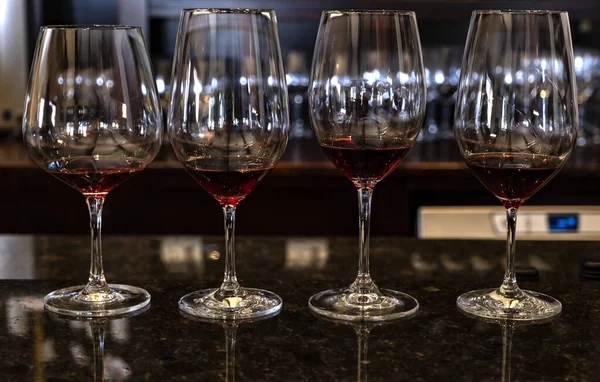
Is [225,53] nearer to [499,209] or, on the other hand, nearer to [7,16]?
[499,209]

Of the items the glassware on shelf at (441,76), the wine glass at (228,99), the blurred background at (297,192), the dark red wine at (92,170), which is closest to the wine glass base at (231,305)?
the wine glass at (228,99)

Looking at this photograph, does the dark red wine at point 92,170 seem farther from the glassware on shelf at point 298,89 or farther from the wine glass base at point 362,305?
the glassware on shelf at point 298,89

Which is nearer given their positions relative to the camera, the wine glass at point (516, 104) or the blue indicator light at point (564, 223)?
the wine glass at point (516, 104)

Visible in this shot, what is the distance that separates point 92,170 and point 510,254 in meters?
0.32

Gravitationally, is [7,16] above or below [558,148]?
above

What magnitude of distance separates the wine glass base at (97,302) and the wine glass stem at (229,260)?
0.20 feet

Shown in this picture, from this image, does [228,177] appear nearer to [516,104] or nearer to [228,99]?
[228,99]

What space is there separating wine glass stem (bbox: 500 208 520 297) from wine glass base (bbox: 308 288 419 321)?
0.23 feet

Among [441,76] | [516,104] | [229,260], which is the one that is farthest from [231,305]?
[441,76]

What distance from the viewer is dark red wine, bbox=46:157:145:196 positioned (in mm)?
699

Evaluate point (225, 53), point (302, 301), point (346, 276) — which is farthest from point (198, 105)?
point (346, 276)

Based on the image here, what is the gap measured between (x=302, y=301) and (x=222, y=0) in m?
1.93

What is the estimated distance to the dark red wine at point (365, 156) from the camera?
2.32 feet

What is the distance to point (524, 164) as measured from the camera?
69 centimetres
